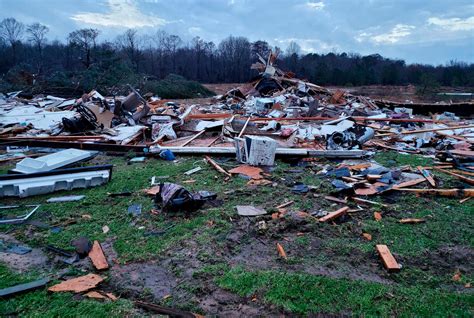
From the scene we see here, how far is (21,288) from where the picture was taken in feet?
9.45

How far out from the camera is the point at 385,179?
599cm

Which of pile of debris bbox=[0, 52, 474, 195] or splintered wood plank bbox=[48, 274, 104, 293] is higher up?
pile of debris bbox=[0, 52, 474, 195]

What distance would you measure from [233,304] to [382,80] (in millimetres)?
38374

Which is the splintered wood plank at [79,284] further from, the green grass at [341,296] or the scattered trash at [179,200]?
the scattered trash at [179,200]

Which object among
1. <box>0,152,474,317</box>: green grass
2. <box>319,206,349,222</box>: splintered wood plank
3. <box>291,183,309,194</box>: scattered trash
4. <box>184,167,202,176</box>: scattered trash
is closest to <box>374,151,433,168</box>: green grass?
<box>0,152,474,317</box>: green grass

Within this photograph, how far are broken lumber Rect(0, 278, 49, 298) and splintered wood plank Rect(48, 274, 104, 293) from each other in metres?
0.12

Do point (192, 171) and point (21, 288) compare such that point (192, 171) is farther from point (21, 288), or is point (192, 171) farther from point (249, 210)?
point (21, 288)

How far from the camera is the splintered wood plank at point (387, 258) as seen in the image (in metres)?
3.36

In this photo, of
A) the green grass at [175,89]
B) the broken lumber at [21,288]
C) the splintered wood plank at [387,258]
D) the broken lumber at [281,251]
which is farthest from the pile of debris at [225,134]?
the green grass at [175,89]

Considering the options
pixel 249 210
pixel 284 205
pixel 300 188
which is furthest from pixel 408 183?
pixel 249 210

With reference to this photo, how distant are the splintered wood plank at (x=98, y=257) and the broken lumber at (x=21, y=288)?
18.0 inches

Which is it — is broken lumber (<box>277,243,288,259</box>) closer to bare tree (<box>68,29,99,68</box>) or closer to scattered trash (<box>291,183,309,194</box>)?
scattered trash (<box>291,183,309,194</box>)

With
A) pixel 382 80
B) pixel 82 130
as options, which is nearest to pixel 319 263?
pixel 82 130

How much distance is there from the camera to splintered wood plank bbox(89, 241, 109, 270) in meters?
3.31
